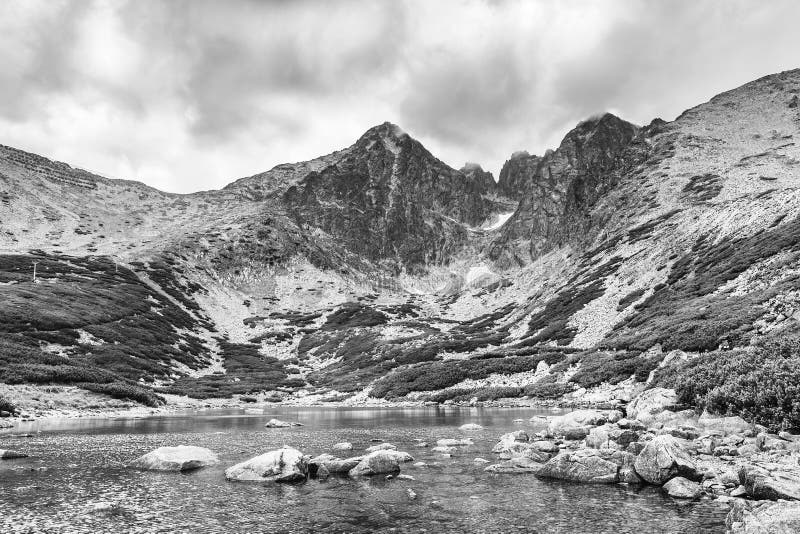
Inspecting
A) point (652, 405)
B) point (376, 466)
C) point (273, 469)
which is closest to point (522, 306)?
point (652, 405)

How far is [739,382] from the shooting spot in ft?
62.0

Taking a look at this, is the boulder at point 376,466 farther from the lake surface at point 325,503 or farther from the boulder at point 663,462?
the boulder at point 663,462

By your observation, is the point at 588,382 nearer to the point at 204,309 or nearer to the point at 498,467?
the point at 498,467

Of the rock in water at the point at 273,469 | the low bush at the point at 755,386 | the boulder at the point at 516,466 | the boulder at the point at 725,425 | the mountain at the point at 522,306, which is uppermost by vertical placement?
the mountain at the point at 522,306

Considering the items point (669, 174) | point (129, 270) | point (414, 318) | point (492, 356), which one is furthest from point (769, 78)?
point (129, 270)

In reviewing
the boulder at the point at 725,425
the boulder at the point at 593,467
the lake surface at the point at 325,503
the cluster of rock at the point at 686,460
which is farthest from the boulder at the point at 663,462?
the boulder at the point at 725,425

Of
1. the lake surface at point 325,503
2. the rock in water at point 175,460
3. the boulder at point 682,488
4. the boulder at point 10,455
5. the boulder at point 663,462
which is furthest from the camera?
the boulder at point 10,455

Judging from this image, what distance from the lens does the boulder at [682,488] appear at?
39.6 feet

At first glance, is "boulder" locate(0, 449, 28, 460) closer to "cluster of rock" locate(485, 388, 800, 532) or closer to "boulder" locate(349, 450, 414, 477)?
"boulder" locate(349, 450, 414, 477)

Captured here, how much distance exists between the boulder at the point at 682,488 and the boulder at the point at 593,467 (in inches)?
54.6

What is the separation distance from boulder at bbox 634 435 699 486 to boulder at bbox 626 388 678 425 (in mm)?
7558

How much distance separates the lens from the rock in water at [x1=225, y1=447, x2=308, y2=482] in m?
16.1

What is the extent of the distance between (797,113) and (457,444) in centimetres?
20162

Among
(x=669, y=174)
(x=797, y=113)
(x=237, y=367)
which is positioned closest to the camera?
(x=237, y=367)
